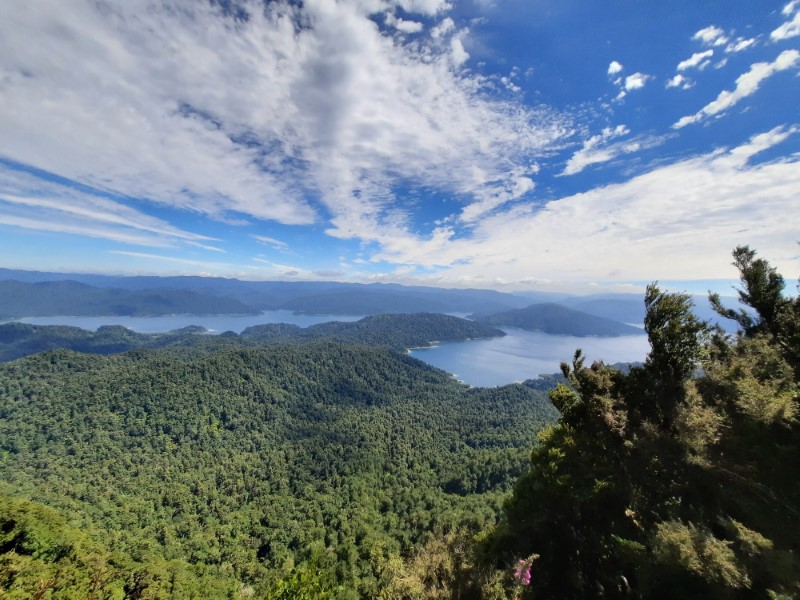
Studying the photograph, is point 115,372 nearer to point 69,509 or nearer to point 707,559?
point 69,509

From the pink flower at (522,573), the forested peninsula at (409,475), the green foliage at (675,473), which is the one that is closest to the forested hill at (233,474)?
the forested peninsula at (409,475)

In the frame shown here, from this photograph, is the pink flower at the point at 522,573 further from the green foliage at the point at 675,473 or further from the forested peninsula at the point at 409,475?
the green foliage at the point at 675,473

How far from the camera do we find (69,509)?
50.4 m

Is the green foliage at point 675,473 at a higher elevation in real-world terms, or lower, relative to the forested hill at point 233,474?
higher

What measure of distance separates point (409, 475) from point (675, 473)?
228ft

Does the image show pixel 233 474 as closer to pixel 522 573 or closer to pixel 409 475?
pixel 409 475

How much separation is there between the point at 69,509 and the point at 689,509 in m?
73.7

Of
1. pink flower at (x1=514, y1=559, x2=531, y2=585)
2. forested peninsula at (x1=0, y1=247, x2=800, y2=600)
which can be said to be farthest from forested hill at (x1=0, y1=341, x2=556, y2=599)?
pink flower at (x1=514, y1=559, x2=531, y2=585)

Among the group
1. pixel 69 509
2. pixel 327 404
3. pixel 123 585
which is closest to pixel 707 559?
pixel 123 585

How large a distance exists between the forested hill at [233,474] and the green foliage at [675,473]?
6433mm

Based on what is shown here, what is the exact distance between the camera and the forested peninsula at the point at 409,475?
10.3 metres

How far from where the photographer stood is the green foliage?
8.96 m

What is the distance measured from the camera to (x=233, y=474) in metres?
74.1

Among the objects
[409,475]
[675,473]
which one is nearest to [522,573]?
[675,473]
